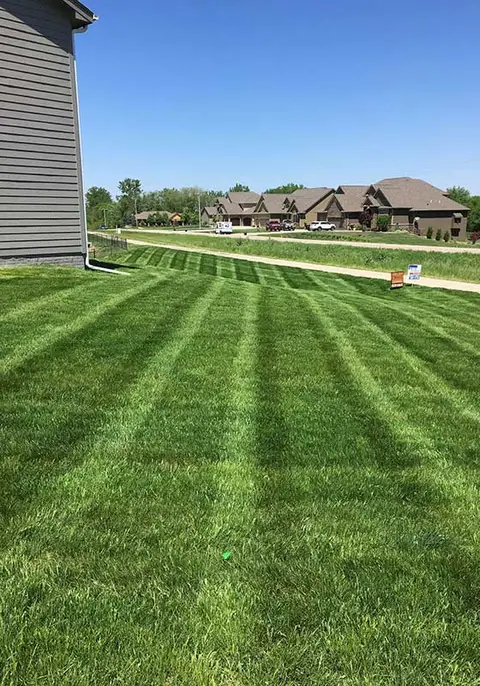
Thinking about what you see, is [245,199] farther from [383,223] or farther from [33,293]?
[33,293]

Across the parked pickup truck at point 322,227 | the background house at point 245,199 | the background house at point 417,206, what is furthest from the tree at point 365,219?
the background house at point 245,199

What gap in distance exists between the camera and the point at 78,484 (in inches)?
135

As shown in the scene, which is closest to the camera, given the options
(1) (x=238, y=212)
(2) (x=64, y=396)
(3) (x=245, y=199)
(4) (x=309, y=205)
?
(2) (x=64, y=396)

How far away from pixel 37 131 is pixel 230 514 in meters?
10.8

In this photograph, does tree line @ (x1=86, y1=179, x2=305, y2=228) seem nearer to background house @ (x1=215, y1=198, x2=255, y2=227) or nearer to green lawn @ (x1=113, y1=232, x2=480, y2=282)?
background house @ (x1=215, y1=198, x2=255, y2=227)

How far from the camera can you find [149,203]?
163m

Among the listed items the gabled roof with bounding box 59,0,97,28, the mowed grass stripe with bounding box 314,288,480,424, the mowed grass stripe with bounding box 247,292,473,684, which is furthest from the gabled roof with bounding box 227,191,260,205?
the mowed grass stripe with bounding box 247,292,473,684

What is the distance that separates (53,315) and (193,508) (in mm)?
5392

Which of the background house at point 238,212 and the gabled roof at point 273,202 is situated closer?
the gabled roof at point 273,202

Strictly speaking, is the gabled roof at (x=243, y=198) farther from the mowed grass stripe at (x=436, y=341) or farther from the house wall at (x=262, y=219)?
the mowed grass stripe at (x=436, y=341)

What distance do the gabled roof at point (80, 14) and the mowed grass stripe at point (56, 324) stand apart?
659 centimetres

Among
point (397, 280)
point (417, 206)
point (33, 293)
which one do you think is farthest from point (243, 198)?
point (33, 293)

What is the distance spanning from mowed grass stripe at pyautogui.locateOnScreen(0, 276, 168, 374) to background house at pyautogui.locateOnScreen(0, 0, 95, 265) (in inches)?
113

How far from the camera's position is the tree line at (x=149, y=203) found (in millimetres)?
136500
